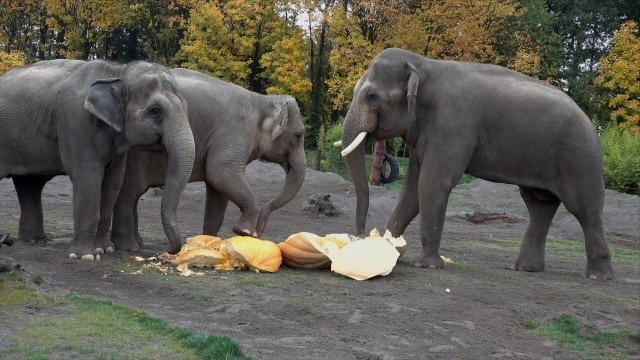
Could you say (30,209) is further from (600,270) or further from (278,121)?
(600,270)

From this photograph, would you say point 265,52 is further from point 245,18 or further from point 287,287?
point 287,287

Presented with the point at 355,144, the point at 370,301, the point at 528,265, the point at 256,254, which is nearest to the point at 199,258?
the point at 256,254

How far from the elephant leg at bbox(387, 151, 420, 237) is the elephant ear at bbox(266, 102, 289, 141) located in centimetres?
175

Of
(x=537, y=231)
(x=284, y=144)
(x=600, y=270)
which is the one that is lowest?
(x=600, y=270)

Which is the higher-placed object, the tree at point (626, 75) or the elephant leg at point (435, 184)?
the tree at point (626, 75)

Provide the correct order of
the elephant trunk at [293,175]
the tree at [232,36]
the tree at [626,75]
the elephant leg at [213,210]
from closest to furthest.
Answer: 1. the elephant leg at [213,210]
2. the elephant trunk at [293,175]
3. the tree at [626,75]
4. the tree at [232,36]

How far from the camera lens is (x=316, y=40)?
146 feet

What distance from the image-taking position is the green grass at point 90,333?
6.22 m

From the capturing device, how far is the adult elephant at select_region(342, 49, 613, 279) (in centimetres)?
1120

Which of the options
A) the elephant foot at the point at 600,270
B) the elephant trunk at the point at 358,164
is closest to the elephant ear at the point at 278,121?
the elephant trunk at the point at 358,164

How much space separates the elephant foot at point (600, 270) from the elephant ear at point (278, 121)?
4.37 meters

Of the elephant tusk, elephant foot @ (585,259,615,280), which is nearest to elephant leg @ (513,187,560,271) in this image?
elephant foot @ (585,259,615,280)

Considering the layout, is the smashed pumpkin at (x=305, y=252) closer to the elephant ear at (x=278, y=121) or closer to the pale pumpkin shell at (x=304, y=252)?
the pale pumpkin shell at (x=304, y=252)

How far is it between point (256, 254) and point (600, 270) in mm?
4644
